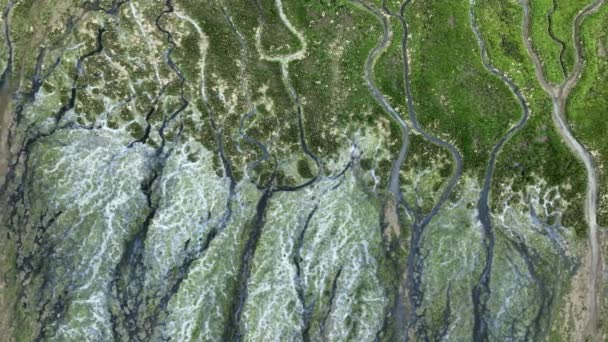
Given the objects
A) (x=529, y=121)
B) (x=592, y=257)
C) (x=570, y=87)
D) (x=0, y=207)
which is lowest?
(x=0, y=207)

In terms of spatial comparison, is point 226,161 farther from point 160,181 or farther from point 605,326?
point 605,326

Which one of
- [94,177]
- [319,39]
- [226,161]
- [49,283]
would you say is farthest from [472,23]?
[49,283]

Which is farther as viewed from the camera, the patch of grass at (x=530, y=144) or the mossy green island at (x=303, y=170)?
the patch of grass at (x=530, y=144)

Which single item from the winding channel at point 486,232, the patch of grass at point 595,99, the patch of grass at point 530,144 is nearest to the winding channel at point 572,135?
the patch of grass at point 595,99

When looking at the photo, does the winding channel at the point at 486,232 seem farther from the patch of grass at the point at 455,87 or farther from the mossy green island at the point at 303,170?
the patch of grass at the point at 455,87

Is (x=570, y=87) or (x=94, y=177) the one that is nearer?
(x=94, y=177)

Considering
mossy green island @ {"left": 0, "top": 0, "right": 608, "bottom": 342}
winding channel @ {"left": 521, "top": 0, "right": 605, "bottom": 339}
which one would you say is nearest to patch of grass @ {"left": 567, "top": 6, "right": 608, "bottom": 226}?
mossy green island @ {"left": 0, "top": 0, "right": 608, "bottom": 342}
